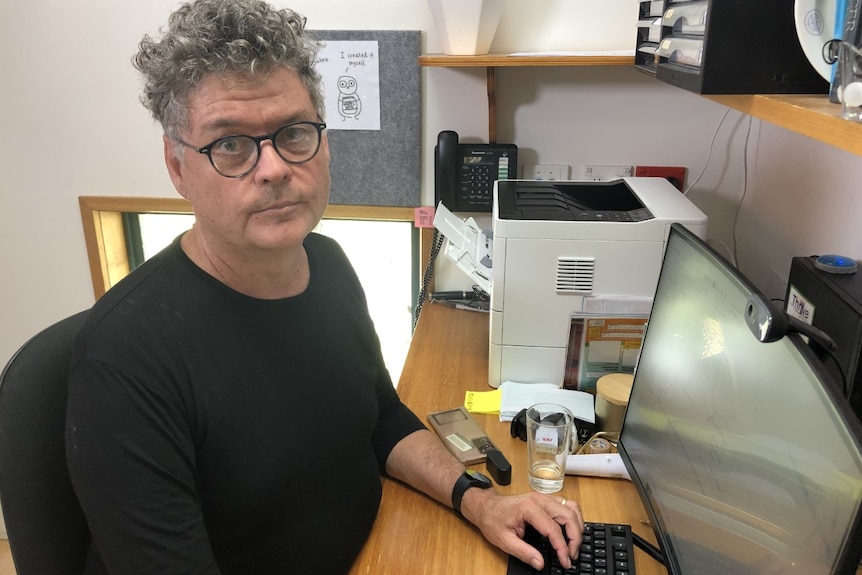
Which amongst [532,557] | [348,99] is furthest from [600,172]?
[532,557]

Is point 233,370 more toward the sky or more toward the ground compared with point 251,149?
more toward the ground

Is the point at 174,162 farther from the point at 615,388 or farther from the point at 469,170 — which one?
the point at 469,170

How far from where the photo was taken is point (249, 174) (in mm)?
846

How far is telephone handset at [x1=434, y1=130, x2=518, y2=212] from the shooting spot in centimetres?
170

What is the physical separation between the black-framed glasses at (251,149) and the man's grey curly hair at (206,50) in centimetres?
6

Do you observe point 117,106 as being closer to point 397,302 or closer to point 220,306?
point 397,302

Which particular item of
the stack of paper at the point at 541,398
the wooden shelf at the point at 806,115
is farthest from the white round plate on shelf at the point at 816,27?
the stack of paper at the point at 541,398

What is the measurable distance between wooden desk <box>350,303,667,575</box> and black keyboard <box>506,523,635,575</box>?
26 mm

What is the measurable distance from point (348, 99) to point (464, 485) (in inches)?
44.3

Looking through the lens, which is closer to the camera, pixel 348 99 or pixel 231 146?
pixel 231 146

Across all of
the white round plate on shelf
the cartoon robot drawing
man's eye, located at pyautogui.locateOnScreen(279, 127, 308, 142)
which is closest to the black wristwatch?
man's eye, located at pyautogui.locateOnScreen(279, 127, 308, 142)

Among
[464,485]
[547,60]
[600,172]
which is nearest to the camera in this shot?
[464,485]

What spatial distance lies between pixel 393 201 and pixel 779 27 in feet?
3.86

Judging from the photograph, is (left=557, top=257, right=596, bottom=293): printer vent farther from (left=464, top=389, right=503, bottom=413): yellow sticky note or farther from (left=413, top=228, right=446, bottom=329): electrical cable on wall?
(left=413, top=228, right=446, bottom=329): electrical cable on wall
